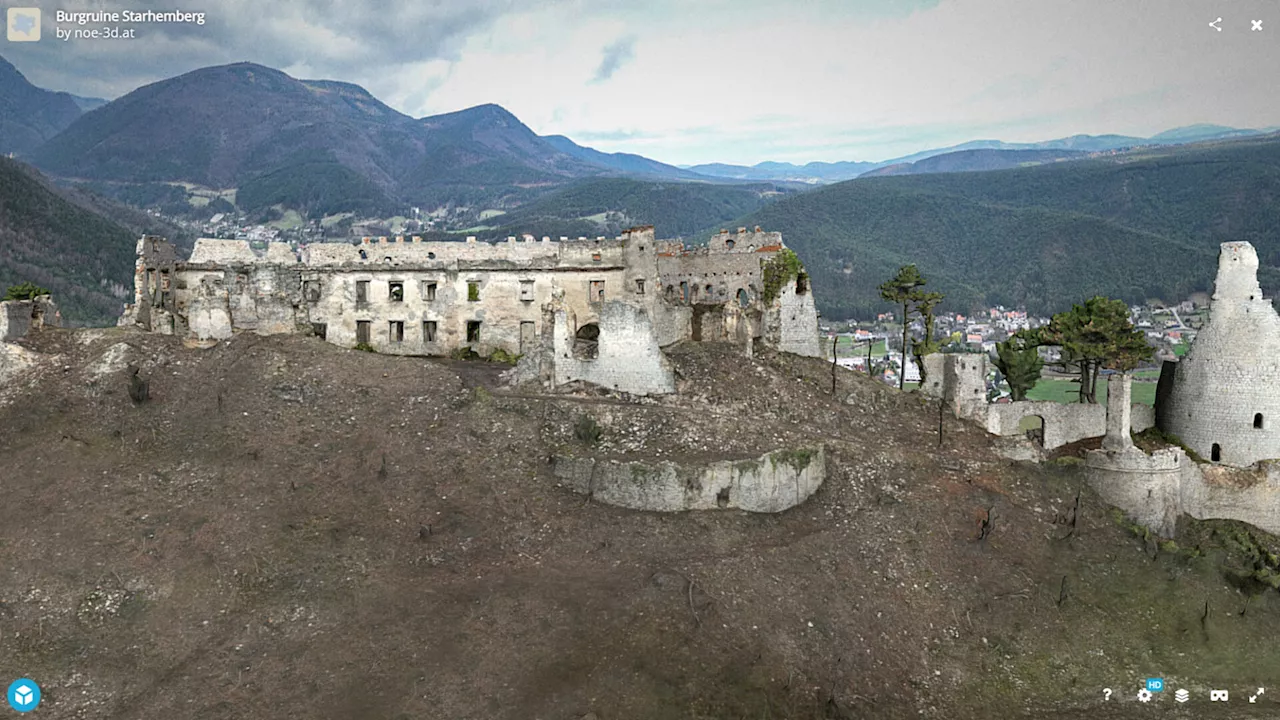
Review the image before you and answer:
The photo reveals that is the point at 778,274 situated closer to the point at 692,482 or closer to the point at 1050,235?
the point at 692,482

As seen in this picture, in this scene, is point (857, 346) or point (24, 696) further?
point (857, 346)

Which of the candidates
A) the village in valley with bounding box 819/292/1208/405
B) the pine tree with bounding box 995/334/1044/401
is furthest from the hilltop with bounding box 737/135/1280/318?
the pine tree with bounding box 995/334/1044/401

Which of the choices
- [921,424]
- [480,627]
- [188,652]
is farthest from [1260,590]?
[188,652]

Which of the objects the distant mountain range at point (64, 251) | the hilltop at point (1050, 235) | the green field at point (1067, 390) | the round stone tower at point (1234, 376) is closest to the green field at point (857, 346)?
the hilltop at point (1050, 235)

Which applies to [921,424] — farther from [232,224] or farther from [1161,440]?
[232,224]

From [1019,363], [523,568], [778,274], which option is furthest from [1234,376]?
[523,568]

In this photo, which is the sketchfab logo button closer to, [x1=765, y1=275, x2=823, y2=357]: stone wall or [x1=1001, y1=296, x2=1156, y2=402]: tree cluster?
[x1=765, y1=275, x2=823, y2=357]: stone wall
